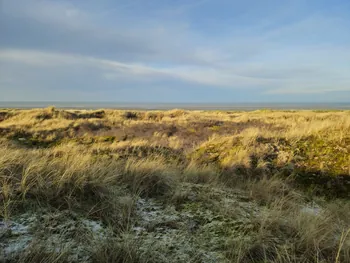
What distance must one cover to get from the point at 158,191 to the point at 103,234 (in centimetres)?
158

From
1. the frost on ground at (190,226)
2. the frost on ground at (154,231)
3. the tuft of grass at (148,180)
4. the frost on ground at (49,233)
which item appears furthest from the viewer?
the tuft of grass at (148,180)

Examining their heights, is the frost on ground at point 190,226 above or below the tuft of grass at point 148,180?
below

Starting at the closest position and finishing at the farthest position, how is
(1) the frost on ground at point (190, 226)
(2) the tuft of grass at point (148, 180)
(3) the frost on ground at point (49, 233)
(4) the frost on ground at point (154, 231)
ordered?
(3) the frost on ground at point (49, 233) → (4) the frost on ground at point (154, 231) → (1) the frost on ground at point (190, 226) → (2) the tuft of grass at point (148, 180)

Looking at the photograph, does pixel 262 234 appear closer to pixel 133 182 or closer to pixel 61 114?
pixel 133 182

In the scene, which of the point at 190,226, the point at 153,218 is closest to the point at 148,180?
the point at 153,218

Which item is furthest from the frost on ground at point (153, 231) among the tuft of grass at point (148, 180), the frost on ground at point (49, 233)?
the tuft of grass at point (148, 180)

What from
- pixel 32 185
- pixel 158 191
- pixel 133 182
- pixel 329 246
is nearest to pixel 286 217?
pixel 329 246

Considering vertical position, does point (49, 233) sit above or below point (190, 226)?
above

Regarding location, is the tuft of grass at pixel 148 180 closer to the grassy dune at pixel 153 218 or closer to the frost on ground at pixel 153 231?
the grassy dune at pixel 153 218

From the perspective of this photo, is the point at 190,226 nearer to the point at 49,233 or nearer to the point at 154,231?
the point at 154,231

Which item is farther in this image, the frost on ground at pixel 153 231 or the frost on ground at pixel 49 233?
the frost on ground at pixel 153 231

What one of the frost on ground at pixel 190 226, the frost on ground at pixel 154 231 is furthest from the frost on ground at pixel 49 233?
the frost on ground at pixel 190 226

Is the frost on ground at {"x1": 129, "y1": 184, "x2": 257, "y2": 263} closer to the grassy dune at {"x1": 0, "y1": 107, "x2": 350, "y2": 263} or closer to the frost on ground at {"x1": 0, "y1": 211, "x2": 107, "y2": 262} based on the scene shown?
the grassy dune at {"x1": 0, "y1": 107, "x2": 350, "y2": 263}

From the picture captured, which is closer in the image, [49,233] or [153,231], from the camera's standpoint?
[49,233]
